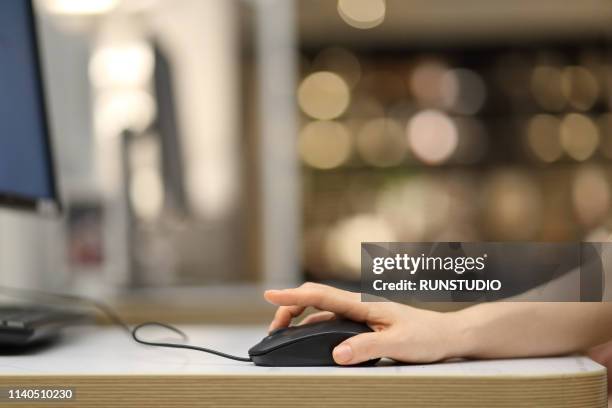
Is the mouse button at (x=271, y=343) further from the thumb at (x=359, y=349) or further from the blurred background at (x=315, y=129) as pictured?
the blurred background at (x=315, y=129)

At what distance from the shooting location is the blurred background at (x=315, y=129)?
3.76 meters

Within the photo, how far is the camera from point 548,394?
729 millimetres

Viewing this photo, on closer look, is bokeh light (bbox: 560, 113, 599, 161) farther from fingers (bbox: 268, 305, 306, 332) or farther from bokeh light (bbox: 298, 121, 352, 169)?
fingers (bbox: 268, 305, 306, 332)

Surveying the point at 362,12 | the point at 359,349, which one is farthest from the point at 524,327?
the point at 362,12

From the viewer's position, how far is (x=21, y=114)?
1235 millimetres

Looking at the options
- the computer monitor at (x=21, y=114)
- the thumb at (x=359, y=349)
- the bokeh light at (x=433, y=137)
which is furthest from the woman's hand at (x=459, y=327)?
the bokeh light at (x=433, y=137)

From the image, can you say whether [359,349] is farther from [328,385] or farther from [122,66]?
[122,66]

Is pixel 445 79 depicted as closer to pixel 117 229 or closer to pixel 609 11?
pixel 609 11

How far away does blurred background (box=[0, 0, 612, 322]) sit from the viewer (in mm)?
3756

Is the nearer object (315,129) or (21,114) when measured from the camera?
(21,114)

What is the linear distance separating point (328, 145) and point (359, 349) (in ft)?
14.5

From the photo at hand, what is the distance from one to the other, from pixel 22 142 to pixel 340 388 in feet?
2.36

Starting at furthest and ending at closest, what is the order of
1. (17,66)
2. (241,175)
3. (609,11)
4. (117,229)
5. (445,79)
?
(445,79) < (609,11) < (241,175) < (117,229) < (17,66)

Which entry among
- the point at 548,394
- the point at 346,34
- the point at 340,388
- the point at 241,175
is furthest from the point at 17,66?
the point at 346,34
